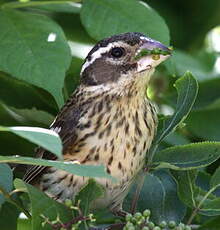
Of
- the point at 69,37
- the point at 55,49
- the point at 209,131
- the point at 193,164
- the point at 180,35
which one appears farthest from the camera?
the point at 180,35

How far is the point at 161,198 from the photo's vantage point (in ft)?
14.4

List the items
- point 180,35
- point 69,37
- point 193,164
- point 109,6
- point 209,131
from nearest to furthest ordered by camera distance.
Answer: point 193,164 → point 109,6 → point 209,131 → point 69,37 → point 180,35

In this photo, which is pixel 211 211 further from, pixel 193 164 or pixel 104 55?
pixel 104 55

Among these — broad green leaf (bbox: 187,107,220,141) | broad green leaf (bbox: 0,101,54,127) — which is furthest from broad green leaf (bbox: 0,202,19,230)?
broad green leaf (bbox: 187,107,220,141)

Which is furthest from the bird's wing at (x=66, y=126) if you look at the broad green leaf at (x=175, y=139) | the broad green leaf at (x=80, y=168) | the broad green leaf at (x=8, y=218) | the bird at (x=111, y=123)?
the broad green leaf at (x=80, y=168)

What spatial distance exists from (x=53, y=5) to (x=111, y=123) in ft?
3.10

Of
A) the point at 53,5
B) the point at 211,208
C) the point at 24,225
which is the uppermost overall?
the point at 53,5

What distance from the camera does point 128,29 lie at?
467 centimetres

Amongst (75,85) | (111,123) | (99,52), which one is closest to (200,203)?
(111,123)

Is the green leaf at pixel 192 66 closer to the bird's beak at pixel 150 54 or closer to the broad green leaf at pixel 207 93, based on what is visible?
the broad green leaf at pixel 207 93

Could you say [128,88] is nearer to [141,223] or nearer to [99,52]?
[99,52]

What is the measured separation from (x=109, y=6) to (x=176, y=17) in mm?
2351

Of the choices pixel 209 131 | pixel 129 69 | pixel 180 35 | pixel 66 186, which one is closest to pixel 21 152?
pixel 66 186

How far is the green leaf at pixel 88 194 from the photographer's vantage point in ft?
12.5
